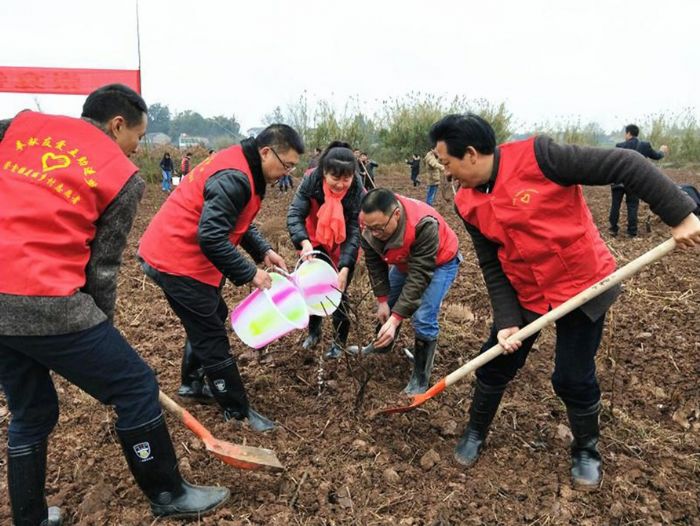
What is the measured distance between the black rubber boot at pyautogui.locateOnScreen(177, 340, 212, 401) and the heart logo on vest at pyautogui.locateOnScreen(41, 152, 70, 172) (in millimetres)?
1649

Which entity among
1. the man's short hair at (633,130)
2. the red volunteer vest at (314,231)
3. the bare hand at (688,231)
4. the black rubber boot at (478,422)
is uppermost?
the bare hand at (688,231)

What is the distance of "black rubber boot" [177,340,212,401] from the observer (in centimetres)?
319

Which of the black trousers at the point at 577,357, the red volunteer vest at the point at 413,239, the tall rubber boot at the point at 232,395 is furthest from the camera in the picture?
the red volunteer vest at the point at 413,239

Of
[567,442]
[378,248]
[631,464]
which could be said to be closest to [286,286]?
[378,248]

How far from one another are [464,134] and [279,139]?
92cm

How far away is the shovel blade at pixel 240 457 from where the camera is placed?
233cm

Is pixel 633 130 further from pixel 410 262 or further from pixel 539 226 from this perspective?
pixel 539 226

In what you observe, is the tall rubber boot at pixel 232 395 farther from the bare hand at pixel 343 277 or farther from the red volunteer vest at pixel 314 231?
the red volunteer vest at pixel 314 231

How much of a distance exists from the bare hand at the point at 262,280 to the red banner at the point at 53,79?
853 centimetres

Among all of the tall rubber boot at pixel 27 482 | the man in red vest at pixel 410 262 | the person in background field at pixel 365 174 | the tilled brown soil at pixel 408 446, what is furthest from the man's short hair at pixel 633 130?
the tall rubber boot at pixel 27 482

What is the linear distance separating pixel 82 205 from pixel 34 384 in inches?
27.2

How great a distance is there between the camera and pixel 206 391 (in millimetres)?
3242

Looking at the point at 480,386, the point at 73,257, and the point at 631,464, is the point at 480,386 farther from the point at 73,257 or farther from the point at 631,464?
the point at 73,257

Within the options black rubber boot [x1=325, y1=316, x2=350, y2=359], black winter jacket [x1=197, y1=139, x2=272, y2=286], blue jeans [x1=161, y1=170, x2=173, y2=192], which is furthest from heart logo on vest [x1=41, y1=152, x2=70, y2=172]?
blue jeans [x1=161, y1=170, x2=173, y2=192]
